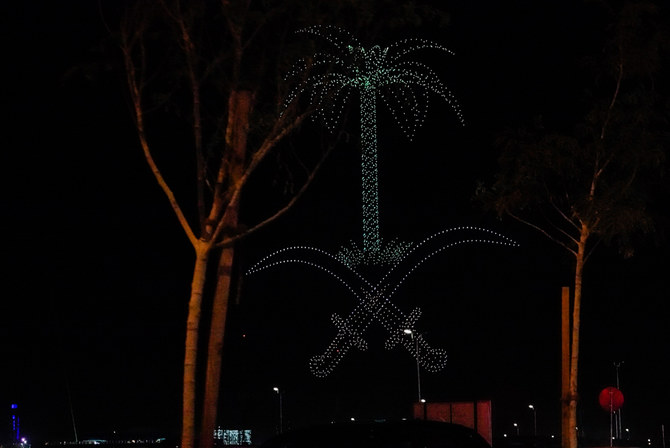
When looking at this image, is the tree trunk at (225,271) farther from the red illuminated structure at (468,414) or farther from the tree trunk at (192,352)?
the red illuminated structure at (468,414)

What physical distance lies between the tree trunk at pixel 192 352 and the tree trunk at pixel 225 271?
0.77 meters

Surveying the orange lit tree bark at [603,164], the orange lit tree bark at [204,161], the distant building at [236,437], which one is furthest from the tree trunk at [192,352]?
the distant building at [236,437]

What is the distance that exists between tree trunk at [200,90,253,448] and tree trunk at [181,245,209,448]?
77 centimetres

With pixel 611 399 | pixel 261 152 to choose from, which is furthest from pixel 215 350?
pixel 611 399

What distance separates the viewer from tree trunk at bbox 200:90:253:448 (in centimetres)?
1745

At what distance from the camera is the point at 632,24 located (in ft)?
84.0

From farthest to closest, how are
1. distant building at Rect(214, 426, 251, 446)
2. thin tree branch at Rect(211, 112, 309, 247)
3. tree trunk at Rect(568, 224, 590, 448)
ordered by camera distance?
distant building at Rect(214, 426, 251, 446), tree trunk at Rect(568, 224, 590, 448), thin tree branch at Rect(211, 112, 309, 247)

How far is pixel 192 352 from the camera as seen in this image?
16281 mm

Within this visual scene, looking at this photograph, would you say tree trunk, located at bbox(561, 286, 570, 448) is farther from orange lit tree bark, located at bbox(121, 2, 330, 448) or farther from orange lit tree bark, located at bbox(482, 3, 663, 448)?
orange lit tree bark, located at bbox(121, 2, 330, 448)

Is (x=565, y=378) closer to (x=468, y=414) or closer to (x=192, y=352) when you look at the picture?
(x=468, y=414)

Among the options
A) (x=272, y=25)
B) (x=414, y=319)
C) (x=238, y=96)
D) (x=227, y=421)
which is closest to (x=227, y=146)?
(x=238, y=96)

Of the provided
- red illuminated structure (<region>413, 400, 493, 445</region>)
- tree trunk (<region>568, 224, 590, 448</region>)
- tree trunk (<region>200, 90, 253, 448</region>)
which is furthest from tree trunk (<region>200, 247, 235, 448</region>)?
red illuminated structure (<region>413, 400, 493, 445</region>)

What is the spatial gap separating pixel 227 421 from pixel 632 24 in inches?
1605

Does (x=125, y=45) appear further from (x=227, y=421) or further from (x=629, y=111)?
(x=227, y=421)
